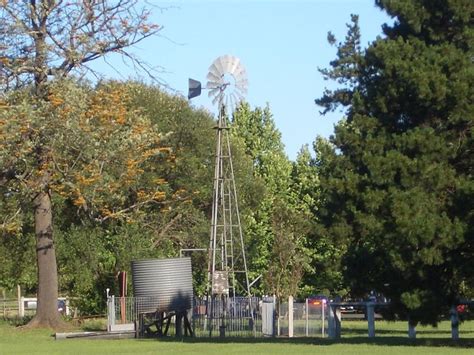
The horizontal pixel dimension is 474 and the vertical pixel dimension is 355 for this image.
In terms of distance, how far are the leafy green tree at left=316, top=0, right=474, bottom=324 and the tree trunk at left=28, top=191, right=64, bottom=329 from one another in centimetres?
1613

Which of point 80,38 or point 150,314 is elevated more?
point 80,38

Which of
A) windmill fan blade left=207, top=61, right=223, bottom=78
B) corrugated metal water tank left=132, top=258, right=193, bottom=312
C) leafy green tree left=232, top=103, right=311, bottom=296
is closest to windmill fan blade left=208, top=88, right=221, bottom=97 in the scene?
windmill fan blade left=207, top=61, right=223, bottom=78

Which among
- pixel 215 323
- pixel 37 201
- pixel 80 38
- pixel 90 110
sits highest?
pixel 80 38

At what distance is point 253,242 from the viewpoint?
244 feet

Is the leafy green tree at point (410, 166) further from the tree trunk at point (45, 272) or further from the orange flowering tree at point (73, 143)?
the tree trunk at point (45, 272)

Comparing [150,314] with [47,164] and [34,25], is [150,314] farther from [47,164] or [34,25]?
[34,25]

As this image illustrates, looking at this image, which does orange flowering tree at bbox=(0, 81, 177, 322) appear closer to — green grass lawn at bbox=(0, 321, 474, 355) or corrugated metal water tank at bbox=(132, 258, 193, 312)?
corrugated metal water tank at bbox=(132, 258, 193, 312)

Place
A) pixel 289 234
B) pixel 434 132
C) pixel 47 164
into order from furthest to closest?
pixel 289 234 → pixel 47 164 → pixel 434 132

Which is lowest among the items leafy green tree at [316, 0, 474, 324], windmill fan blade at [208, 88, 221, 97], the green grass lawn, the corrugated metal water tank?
the green grass lawn

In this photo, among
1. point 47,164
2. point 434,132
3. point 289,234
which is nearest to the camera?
point 434,132

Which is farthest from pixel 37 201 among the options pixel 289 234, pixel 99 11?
pixel 289 234

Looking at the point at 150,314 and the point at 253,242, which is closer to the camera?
the point at 150,314

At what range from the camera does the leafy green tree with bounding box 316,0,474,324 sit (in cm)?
2736

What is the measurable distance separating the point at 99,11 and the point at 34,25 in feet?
9.28
